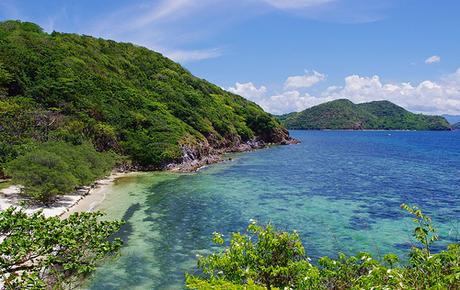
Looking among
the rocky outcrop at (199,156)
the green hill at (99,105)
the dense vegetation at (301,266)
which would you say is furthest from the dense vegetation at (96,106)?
the dense vegetation at (301,266)

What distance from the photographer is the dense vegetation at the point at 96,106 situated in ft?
163

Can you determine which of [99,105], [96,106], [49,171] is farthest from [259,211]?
[99,105]

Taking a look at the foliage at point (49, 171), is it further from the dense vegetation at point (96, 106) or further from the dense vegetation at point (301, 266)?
the dense vegetation at point (301, 266)

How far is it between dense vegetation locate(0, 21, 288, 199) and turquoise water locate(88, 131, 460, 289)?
10070 millimetres

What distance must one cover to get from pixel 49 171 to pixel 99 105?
3649 cm

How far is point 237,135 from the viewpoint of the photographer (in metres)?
107

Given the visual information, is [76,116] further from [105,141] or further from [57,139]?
[57,139]

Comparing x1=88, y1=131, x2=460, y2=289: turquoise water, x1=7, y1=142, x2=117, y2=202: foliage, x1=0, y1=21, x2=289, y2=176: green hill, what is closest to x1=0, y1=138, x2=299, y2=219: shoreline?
x1=7, y1=142, x2=117, y2=202: foliage

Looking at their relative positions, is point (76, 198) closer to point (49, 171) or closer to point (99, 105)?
point (49, 171)

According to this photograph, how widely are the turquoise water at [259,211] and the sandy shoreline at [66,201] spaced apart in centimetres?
137

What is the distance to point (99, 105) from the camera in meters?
67.8

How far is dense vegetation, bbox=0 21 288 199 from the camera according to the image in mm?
49781

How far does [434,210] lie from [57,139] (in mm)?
45269

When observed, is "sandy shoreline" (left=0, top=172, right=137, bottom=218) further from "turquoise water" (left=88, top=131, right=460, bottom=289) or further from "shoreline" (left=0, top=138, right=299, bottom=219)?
"turquoise water" (left=88, top=131, right=460, bottom=289)
